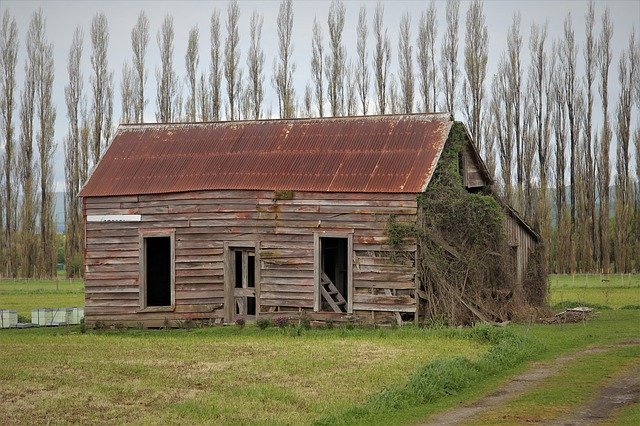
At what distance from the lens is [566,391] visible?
49.6 ft

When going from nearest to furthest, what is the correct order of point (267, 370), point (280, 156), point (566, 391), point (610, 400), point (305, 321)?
1. point (610, 400)
2. point (566, 391)
3. point (267, 370)
4. point (305, 321)
5. point (280, 156)

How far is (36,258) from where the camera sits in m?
56.3

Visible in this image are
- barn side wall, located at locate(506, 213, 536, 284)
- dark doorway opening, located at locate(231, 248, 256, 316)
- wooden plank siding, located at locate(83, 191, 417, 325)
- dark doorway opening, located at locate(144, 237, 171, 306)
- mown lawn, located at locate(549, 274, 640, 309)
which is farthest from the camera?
mown lawn, located at locate(549, 274, 640, 309)

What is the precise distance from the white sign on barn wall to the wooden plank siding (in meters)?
0.12

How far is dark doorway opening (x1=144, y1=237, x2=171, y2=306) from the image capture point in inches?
1237

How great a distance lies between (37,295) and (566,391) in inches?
1275

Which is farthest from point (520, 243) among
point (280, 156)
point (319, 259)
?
point (280, 156)

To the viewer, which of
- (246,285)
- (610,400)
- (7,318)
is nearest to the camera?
(610,400)

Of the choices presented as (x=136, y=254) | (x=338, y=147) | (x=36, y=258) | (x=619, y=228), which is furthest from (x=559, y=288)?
(x=36, y=258)

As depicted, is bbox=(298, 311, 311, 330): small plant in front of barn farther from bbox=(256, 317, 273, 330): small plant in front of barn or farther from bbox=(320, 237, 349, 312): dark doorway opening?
bbox=(320, 237, 349, 312): dark doorway opening

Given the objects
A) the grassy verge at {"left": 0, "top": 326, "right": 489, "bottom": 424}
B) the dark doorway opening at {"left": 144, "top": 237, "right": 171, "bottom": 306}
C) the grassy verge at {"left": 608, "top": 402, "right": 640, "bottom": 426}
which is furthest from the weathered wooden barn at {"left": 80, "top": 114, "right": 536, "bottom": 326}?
→ the grassy verge at {"left": 608, "top": 402, "right": 640, "bottom": 426}

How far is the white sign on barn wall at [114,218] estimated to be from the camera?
2841 centimetres

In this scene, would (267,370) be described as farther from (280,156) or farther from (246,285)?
(280,156)

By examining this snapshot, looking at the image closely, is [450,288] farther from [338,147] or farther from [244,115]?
[244,115]
